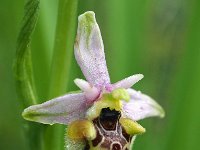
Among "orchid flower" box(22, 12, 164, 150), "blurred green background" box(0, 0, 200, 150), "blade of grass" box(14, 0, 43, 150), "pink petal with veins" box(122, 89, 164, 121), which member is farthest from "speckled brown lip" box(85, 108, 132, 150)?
"blurred green background" box(0, 0, 200, 150)

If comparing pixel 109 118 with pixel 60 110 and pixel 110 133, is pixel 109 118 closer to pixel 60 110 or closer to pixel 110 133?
pixel 110 133

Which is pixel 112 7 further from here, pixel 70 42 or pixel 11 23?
pixel 70 42

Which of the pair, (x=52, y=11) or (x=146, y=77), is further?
(x=146, y=77)

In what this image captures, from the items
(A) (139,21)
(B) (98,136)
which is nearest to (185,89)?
(A) (139,21)

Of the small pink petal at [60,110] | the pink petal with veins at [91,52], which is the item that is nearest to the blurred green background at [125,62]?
the small pink petal at [60,110]

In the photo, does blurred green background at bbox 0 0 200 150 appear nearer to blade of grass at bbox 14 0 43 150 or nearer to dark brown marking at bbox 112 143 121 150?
blade of grass at bbox 14 0 43 150

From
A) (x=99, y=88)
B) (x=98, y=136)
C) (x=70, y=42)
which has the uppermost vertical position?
(x=70, y=42)

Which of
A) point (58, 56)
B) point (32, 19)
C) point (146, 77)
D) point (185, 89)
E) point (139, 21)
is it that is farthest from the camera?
point (146, 77)
